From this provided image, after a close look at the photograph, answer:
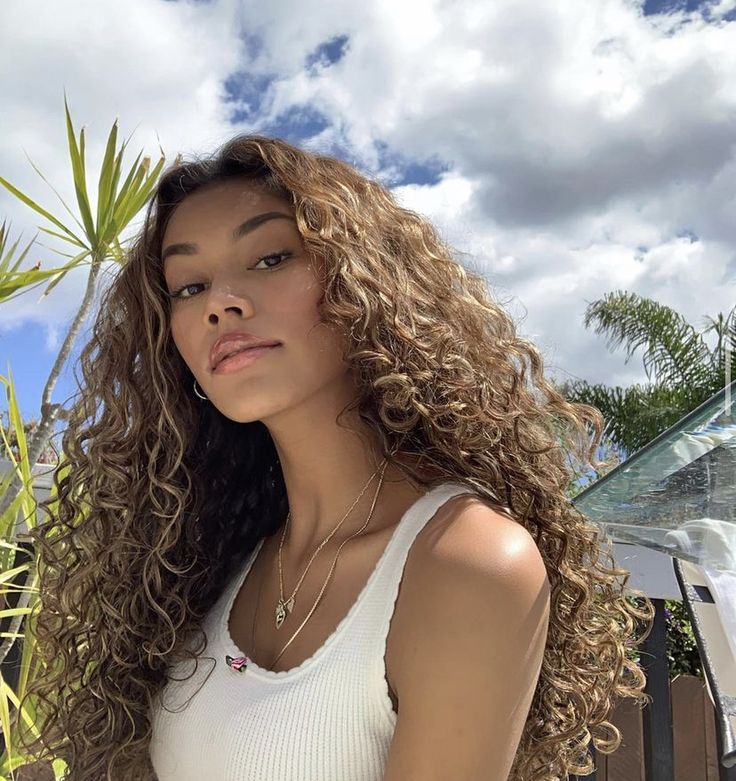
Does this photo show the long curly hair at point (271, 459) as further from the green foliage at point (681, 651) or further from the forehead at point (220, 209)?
the green foliage at point (681, 651)

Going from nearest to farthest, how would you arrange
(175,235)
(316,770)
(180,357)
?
(316,770), (175,235), (180,357)

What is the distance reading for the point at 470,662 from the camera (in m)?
1.04

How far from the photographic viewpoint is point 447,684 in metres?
1.04

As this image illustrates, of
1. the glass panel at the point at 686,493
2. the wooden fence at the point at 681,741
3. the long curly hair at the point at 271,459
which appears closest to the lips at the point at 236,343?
the long curly hair at the point at 271,459

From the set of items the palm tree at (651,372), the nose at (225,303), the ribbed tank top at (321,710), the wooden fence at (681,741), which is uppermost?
the palm tree at (651,372)

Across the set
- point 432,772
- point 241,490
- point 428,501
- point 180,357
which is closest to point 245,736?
point 432,772

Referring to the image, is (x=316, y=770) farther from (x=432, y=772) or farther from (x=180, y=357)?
(x=180, y=357)

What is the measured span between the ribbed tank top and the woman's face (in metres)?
0.31

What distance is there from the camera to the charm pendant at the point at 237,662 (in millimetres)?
1328

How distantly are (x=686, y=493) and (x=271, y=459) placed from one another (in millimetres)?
902

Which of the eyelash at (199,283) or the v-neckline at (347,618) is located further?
the eyelash at (199,283)

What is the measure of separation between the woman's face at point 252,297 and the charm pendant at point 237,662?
15.7 inches

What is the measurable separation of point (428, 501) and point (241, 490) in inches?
27.0

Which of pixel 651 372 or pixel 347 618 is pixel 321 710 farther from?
pixel 651 372
